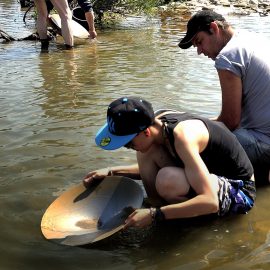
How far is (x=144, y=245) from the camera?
2.49 metres

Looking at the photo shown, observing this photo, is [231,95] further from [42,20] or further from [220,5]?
[220,5]

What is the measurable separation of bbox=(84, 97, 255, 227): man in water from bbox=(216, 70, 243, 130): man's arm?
0.37m

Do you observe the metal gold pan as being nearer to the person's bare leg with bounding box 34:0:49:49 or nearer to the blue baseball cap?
the blue baseball cap

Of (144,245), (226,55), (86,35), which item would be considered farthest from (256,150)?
(86,35)

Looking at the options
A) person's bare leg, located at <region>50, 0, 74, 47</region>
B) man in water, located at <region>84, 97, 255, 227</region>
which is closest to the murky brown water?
man in water, located at <region>84, 97, 255, 227</region>

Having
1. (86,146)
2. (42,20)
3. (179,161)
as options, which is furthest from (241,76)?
(42,20)

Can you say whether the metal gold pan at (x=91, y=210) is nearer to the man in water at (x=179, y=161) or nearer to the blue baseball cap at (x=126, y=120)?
the man in water at (x=179, y=161)

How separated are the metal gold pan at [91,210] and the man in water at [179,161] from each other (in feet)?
0.28

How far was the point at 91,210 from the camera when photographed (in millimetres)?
2850

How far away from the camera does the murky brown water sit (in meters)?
2.39

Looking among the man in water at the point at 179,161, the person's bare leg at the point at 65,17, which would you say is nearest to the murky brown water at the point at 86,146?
the man in water at the point at 179,161

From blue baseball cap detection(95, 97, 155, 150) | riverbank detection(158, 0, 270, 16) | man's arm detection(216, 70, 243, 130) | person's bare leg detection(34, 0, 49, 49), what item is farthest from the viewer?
riverbank detection(158, 0, 270, 16)

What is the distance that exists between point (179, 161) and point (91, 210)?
64 centimetres

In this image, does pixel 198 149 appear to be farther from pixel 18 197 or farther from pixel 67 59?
pixel 67 59
